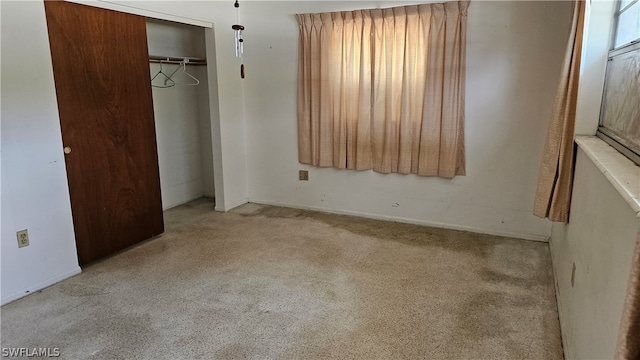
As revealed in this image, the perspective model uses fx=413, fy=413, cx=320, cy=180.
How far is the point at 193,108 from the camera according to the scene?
490 centimetres

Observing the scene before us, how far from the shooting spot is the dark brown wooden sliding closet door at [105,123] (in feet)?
9.41

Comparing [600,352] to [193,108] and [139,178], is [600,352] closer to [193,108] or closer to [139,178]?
→ [139,178]

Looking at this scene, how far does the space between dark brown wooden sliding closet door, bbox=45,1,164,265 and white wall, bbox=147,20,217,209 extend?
1011mm

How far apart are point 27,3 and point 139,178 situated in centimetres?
146

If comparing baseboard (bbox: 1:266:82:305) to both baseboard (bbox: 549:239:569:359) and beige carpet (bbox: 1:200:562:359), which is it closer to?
beige carpet (bbox: 1:200:562:359)

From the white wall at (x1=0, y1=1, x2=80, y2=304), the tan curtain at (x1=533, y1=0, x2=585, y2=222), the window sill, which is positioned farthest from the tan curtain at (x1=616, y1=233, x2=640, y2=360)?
the white wall at (x1=0, y1=1, x2=80, y2=304)

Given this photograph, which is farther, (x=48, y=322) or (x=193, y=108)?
(x=193, y=108)

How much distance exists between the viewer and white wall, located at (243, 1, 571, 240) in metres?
3.39

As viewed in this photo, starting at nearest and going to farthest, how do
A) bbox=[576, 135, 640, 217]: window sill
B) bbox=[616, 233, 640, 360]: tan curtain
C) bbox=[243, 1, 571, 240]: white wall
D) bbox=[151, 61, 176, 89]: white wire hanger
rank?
bbox=[616, 233, 640, 360]: tan curtain < bbox=[576, 135, 640, 217]: window sill < bbox=[243, 1, 571, 240]: white wall < bbox=[151, 61, 176, 89]: white wire hanger

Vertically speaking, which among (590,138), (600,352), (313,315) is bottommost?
(313,315)

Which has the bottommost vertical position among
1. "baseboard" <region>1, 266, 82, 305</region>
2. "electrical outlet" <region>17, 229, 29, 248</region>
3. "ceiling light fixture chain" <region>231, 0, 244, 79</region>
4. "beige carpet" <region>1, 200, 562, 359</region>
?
"beige carpet" <region>1, 200, 562, 359</region>

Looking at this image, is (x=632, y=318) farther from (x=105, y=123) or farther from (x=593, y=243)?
(x=105, y=123)

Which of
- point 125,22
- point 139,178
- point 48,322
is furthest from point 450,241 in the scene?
point 125,22

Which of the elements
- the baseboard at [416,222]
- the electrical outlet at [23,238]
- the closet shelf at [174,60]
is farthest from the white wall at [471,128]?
the electrical outlet at [23,238]
